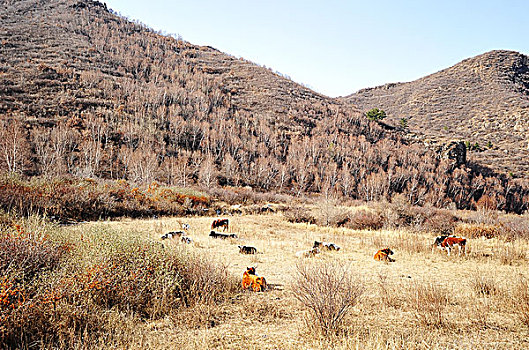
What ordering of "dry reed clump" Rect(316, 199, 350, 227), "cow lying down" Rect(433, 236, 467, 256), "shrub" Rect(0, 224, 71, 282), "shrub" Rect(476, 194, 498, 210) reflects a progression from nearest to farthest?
"shrub" Rect(0, 224, 71, 282) → "cow lying down" Rect(433, 236, 467, 256) → "dry reed clump" Rect(316, 199, 350, 227) → "shrub" Rect(476, 194, 498, 210)

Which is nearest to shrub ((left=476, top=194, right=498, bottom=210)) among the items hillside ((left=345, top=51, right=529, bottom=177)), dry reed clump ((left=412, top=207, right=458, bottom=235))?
hillside ((left=345, top=51, right=529, bottom=177))

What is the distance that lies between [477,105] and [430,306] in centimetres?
10621

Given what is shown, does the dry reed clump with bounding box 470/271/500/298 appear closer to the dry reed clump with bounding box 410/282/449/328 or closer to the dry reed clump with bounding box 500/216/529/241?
the dry reed clump with bounding box 410/282/449/328

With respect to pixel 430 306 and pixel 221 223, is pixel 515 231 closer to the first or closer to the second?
pixel 430 306

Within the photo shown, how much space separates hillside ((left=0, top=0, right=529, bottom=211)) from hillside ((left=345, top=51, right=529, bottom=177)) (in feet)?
48.3

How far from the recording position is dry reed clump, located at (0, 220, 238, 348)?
11.0ft

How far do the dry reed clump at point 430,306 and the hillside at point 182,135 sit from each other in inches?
1165

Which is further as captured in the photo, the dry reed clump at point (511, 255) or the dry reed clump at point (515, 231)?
the dry reed clump at point (515, 231)

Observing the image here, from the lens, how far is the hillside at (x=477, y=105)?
64.7m

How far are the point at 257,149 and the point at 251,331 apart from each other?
4972cm

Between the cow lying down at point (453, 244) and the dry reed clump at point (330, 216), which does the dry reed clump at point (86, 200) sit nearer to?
the dry reed clump at point (330, 216)

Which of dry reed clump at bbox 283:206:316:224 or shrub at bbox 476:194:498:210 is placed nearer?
dry reed clump at bbox 283:206:316:224

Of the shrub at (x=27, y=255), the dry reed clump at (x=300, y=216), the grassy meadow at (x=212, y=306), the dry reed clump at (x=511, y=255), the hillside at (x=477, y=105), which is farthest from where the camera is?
the hillside at (x=477, y=105)

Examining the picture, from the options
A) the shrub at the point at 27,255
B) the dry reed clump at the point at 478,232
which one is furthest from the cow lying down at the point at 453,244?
the shrub at the point at 27,255
